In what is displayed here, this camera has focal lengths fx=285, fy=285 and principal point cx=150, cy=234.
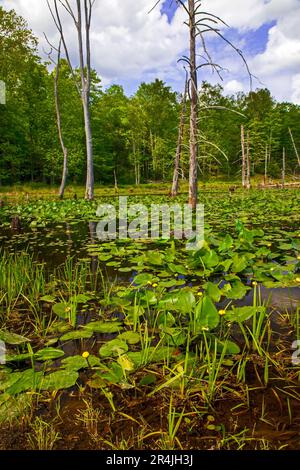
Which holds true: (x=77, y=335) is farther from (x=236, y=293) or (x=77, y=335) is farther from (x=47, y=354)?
(x=236, y=293)

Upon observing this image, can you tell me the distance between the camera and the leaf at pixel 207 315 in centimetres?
206

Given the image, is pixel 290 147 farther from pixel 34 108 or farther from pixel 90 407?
pixel 90 407

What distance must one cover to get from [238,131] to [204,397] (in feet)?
171

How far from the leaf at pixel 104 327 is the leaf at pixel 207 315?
2.37 ft

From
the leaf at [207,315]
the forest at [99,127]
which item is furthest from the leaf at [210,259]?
the forest at [99,127]

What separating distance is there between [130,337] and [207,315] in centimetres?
63

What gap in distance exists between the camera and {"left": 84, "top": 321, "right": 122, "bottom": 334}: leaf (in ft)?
7.86

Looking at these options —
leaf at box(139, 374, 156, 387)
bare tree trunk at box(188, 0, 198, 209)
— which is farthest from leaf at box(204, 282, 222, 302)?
bare tree trunk at box(188, 0, 198, 209)

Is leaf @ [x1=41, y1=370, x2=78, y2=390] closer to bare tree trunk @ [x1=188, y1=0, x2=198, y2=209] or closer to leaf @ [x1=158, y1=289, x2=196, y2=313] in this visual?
leaf @ [x1=158, y1=289, x2=196, y2=313]

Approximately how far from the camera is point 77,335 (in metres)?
2.31

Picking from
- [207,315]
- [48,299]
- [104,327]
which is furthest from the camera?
[48,299]

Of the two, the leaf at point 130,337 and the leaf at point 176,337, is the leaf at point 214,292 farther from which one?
the leaf at point 130,337

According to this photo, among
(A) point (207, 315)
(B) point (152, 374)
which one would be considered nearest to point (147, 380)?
(B) point (152, 374)
